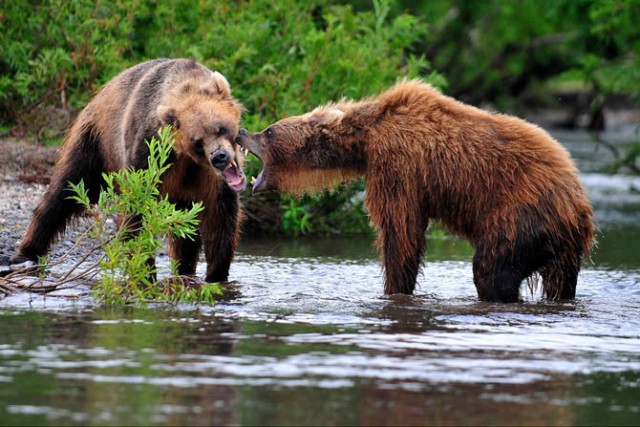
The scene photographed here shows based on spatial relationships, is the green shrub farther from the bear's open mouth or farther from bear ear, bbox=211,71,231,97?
the bear's open mouth

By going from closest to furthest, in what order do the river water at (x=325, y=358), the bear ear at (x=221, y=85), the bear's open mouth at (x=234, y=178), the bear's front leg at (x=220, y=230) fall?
the river water at (x=325, y=358) → the bear's open mouth at (x=234, y=178) → the bear ear at (x=221, y=85) → the bear's front leg at (x=220, y=230)

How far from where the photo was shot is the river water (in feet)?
17.9

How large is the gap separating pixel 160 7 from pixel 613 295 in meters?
6.02

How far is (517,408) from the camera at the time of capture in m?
5.54

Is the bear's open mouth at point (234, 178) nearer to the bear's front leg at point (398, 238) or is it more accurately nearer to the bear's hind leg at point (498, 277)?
the bear's front leg at point (398, 238)

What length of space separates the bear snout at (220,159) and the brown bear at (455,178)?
0.38 meters

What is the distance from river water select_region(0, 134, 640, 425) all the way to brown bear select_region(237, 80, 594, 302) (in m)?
0.29

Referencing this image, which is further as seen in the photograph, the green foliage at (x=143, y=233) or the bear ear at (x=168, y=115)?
the bear ear at (x=168, y=115)

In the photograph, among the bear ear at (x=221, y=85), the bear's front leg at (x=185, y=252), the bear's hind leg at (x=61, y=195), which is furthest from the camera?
the bear's hind leg at (x=61, y=195)

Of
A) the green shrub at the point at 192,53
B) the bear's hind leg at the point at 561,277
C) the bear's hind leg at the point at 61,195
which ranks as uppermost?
the green shrub at the point at 192,53

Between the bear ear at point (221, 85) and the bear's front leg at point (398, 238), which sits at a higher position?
the bear ear at point (221, 85)

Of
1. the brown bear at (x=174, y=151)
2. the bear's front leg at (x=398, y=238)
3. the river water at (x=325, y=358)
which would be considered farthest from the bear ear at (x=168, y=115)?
the bear's front leg at (x=398, y=238)

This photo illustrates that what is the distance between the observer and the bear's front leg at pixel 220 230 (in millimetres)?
9172

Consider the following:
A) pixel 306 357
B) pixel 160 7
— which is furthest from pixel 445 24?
pixel 306 357
